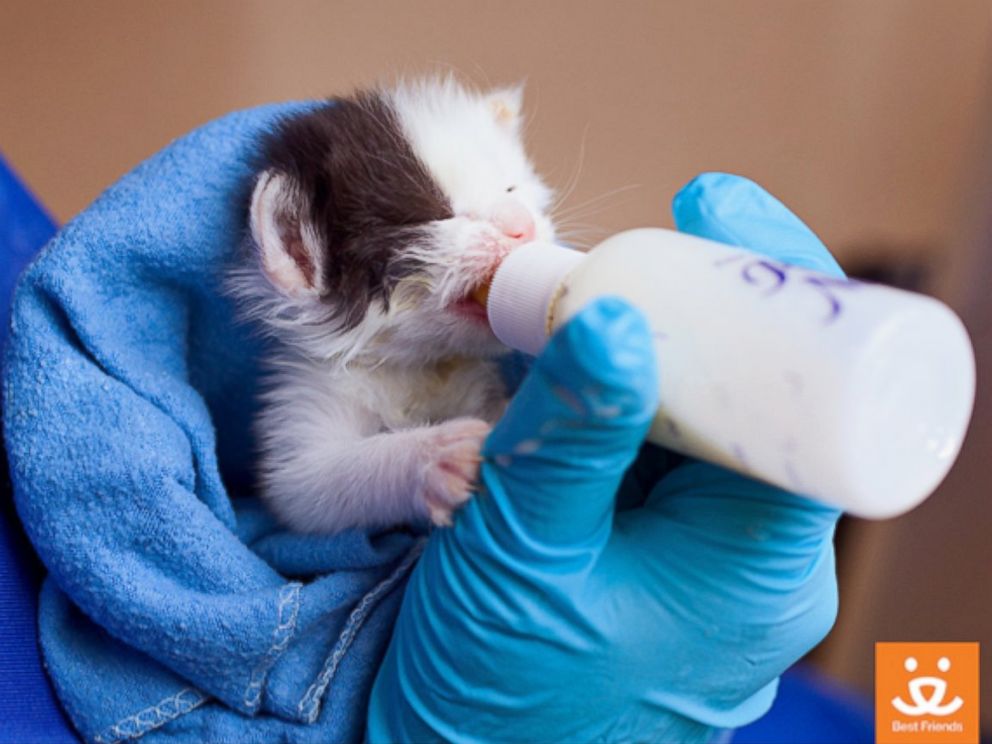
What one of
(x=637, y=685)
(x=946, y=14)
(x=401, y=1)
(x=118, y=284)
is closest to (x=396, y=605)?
(x=637, y=685)

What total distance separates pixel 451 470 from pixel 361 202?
23cm

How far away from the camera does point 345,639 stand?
27.4 inches

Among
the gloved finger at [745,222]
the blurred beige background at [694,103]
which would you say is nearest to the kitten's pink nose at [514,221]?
the gloved finger at [745,222]

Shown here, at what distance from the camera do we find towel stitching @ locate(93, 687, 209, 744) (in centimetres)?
70

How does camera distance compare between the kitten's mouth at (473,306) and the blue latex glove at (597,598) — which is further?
the kitten's mouth at (473,306)

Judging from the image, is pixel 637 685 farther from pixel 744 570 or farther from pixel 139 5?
pixel 139 5

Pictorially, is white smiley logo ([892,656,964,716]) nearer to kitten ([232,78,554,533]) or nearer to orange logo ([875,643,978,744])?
orange logo ([875,643,978,744])

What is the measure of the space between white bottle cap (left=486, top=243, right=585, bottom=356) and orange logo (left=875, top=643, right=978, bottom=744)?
62cm

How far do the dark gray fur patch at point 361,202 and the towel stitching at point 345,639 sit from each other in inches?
7.7

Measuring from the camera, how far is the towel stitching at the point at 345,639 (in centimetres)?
68

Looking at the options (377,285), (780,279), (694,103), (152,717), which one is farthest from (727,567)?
(694,103)

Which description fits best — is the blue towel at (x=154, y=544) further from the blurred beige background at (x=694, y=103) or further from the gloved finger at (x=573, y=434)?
the blurred beige background at (x=694, y=103)

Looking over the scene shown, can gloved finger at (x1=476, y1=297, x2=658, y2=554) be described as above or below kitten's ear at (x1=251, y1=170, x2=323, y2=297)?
below

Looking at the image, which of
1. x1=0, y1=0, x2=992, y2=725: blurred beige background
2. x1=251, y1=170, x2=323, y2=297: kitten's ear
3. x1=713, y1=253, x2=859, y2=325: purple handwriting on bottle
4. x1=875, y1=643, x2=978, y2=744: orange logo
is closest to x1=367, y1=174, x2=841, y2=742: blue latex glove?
x1=713, y1=253, x2=859, y2=325: purple handwriting on bottle
